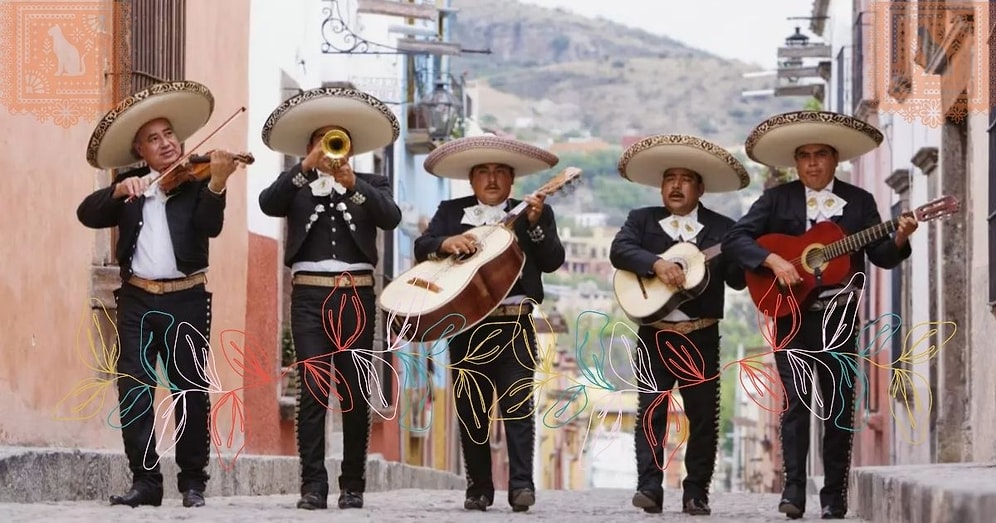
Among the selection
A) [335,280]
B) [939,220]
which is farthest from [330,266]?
[939,220]

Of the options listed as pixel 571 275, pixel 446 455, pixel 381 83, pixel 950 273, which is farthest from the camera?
pixel 571 275

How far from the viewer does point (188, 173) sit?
31.7 feet

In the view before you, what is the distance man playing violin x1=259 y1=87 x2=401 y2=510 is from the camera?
9.86 meters

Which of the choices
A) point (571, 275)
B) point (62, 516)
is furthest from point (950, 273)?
point (571, 275)

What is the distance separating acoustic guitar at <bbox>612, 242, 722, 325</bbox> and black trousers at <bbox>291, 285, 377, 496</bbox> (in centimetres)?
151

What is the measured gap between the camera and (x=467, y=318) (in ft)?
33.7

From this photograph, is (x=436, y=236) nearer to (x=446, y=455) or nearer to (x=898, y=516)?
(x=898, y=516)

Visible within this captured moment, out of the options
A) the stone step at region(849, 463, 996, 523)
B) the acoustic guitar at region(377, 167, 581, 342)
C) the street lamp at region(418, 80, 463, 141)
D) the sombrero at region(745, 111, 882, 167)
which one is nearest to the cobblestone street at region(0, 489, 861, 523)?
the stone step at region(849, 463, 996, 523)

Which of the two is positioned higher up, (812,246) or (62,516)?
(812,246)

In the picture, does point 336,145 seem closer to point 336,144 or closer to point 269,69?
point 336,144

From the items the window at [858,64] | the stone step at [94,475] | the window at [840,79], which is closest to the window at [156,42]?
the stone step at [94,475]

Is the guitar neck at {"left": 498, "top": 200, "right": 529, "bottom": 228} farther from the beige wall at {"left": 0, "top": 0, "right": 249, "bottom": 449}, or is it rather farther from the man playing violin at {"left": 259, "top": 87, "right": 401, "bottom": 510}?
the beige wall at {"left": 0, "top": 0, "right": 249, "bottom": 449}

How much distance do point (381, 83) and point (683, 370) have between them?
17.7 meters

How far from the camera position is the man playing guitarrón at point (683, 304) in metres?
10.4
